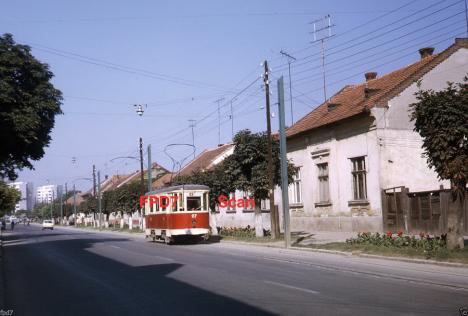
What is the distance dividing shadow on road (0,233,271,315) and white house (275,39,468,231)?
46.9 feet

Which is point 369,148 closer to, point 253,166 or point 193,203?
point 253,166

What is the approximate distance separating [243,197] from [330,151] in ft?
44.9

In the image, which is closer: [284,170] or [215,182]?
[284,170]

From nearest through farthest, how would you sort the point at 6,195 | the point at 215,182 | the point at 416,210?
the point at 416,210
the point at 215,182
the point at 6,195

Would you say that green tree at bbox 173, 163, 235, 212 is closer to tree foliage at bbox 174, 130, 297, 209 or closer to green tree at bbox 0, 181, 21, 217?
tree foliage at bbox 174, 130, 297, 209

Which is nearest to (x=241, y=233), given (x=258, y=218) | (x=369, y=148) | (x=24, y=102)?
(x=258, y=218)

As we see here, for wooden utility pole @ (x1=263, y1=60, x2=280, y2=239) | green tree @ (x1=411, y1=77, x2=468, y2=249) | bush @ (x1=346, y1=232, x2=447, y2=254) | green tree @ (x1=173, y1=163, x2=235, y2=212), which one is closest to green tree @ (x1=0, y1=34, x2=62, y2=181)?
green tree @ (x1=173, y1=163, x2=235, y2=212)

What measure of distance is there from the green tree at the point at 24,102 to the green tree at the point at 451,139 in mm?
19625

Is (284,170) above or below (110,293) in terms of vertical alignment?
above

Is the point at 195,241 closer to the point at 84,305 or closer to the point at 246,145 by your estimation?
the point at 246,145

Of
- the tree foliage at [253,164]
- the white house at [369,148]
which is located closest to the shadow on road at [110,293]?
the tree foliage at [253,164]

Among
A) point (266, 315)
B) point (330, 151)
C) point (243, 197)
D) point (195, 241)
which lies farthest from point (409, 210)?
point (243, 197)

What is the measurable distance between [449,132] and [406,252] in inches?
154

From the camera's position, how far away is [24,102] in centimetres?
2755
